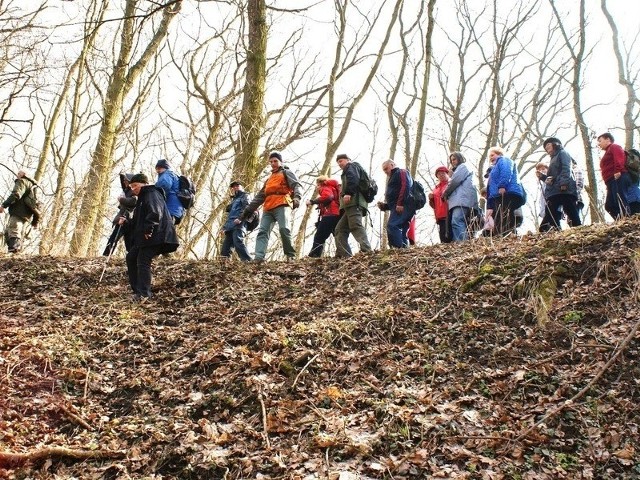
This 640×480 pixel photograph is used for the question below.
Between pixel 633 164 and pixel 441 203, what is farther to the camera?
pixel 441 203

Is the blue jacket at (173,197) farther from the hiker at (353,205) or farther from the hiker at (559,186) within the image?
the hiker at (559,186)

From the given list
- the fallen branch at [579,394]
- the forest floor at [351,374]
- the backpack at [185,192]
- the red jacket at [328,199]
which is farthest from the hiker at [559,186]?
the backpack at [185,192]

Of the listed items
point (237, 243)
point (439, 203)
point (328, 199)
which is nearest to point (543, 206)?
point (439, 203)

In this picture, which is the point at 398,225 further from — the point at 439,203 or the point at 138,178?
the point at 138,178

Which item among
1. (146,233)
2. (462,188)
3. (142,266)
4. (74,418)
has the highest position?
(462,188)

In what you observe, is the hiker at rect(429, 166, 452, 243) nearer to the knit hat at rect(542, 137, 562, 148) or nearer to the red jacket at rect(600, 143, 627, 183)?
the knit hat at rect(542, 137, 562, 148)

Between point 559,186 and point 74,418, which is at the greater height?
point 559,186

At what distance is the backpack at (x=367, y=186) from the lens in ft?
30.5

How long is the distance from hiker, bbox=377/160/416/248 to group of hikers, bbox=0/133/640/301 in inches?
0.7

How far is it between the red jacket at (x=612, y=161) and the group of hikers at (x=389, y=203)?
0.04 feet

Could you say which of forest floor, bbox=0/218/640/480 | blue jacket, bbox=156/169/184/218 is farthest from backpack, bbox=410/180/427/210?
blue jacket, bbox=156/169/184/218

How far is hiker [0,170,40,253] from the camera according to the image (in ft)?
36.2

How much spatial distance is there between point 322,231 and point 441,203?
A: 6.90 feet

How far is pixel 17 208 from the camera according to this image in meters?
11.2
